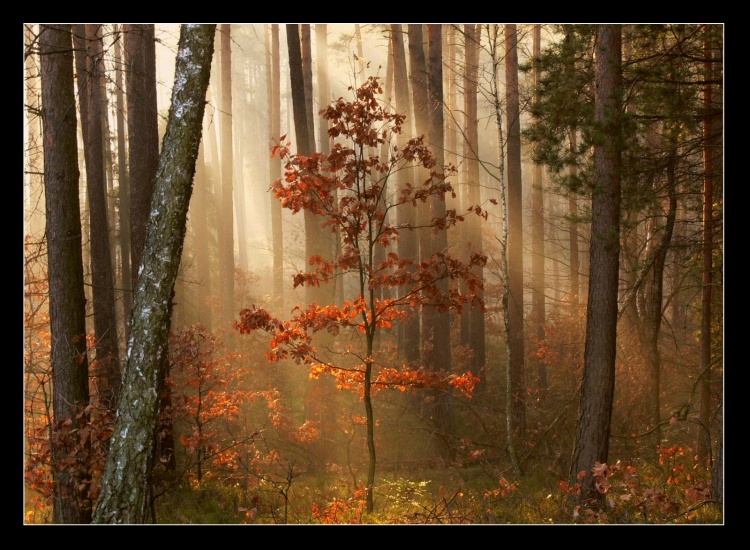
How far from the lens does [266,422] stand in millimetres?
13789

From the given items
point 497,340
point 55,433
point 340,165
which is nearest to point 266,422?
point 55,433

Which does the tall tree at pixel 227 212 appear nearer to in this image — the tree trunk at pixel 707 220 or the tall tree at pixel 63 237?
the tall tree at pixel 63 237

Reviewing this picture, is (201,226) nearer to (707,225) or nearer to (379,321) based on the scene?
(379,321)

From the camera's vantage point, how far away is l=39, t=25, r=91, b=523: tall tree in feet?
23.1

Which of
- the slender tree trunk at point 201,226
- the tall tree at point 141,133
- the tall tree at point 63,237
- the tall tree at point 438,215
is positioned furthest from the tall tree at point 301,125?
the slender tree trunk at point 201,226

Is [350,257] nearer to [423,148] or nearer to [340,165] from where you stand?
[340,165]

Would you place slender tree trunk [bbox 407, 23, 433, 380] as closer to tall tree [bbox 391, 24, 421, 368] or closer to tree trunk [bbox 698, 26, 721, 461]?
tall tree [bbox 391, 24, 421, 368]

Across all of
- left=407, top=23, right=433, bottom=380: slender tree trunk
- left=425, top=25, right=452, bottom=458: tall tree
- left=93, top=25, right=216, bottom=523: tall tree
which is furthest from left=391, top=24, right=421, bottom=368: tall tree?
left=93, top=25, right=216, bottom=523: tall tree

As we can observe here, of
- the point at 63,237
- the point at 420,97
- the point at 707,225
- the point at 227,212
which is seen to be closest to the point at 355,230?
the point at 63,237

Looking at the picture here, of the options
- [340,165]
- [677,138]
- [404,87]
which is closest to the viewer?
[340,165]

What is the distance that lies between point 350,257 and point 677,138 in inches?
228

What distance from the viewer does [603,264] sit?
789 cm

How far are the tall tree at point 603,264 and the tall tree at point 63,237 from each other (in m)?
6.61
